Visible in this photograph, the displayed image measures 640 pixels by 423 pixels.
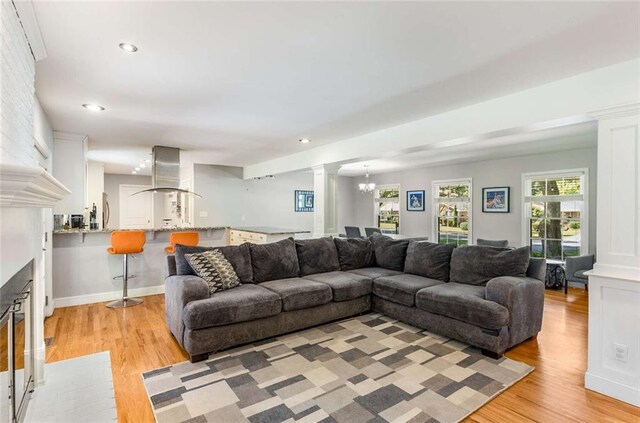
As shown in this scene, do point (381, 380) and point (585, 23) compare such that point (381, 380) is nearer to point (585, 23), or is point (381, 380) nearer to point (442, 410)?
point (442, 410)

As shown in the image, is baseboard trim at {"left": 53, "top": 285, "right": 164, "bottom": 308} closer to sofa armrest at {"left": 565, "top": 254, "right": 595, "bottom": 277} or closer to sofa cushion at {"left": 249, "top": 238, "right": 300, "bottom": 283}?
sofa cushion at {"left": 249, "top": 238, "right": 300, "bottom": 283}

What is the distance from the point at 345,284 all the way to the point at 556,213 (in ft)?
15.4

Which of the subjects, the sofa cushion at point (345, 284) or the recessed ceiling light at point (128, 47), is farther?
the sofa cushion at point (345, 284)

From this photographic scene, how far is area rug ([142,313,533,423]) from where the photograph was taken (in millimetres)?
2139

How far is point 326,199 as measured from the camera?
5523mm

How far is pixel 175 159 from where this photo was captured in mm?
5727

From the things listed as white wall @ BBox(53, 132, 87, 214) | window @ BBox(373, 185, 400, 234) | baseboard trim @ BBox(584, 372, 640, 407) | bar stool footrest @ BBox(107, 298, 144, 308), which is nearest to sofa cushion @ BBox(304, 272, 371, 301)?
baseboard trim @ BBox(584, 372, 640, 407)

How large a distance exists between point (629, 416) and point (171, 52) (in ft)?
13.0

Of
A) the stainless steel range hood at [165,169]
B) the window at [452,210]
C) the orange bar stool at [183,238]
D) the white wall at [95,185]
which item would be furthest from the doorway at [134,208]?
the window at [452,210]

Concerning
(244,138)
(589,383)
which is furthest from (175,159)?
(589,383)

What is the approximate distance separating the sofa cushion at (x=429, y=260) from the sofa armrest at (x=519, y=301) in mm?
842

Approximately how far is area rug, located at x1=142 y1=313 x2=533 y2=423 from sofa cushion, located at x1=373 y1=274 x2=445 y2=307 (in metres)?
0.45

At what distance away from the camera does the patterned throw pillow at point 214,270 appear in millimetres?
3304

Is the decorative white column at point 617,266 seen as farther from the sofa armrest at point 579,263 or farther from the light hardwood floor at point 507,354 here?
the sofa armrest at point 579,263
